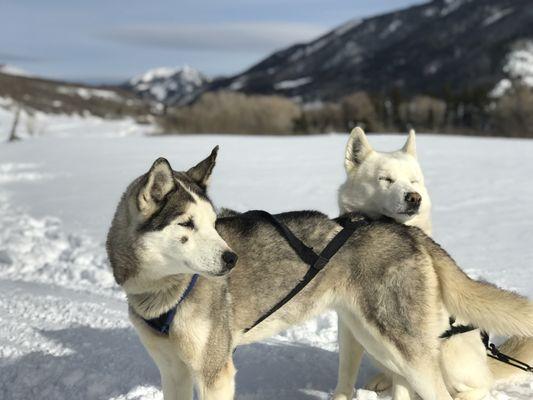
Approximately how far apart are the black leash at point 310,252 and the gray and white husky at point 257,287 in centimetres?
4

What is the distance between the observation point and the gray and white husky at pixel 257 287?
3225 mm

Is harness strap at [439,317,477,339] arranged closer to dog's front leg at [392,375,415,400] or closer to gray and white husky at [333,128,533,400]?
gray and white husky at [333,128,533,400]

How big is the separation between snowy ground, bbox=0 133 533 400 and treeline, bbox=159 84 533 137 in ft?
82.3

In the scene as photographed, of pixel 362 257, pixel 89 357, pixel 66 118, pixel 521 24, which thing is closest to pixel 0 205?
pixel 89 357

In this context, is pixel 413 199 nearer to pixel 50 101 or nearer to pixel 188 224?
pixel 188 224

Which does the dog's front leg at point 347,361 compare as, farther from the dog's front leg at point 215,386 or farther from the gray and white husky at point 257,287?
the dog's front leg at point 215,386

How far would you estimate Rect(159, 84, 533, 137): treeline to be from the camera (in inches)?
2004

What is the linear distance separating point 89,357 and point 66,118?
125 metres

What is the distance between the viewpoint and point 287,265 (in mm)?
3596

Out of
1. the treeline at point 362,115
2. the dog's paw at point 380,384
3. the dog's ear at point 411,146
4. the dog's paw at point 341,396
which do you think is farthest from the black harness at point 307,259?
the treeline at point 362,115

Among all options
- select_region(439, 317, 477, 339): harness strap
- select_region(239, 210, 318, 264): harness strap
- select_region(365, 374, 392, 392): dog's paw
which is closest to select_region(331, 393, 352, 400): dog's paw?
select_region(365, 374, 392, 392): dog's paw

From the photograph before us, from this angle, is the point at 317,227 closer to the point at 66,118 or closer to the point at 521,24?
the point at 66,118

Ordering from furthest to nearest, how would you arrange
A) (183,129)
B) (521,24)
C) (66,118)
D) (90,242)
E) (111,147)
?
1. (521,24)
2. (66,118)
3. (183,129)
4. (111,147)
5. (90,242)

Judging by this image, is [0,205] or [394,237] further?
[0,205]
